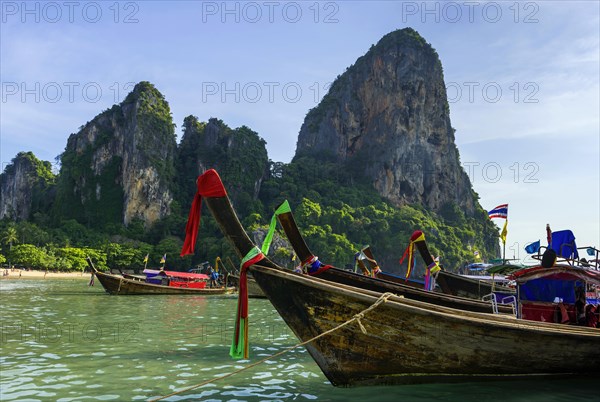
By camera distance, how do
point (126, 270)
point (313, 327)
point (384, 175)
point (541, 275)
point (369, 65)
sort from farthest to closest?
1. point (369, 65)
2. point (384, 175)
3. point (126, 270)
4. point (541, 275)
5. point (313, 327)

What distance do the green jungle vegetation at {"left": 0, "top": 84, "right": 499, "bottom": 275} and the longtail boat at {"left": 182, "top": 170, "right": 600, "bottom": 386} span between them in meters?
54.2

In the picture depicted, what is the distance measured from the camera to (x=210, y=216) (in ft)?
246

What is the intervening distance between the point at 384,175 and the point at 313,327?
9256 cm

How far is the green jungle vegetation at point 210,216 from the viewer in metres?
62.3

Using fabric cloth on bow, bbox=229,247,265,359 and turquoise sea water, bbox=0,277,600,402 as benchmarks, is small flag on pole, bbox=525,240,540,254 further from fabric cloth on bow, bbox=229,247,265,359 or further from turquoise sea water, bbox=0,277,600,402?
fabric cloth on bow, bbox=229,247,265,359

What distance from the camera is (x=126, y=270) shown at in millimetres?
62031

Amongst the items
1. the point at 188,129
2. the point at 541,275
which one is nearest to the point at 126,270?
the point at 188,129

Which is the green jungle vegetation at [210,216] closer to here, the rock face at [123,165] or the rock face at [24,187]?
the rock face at [123,165]

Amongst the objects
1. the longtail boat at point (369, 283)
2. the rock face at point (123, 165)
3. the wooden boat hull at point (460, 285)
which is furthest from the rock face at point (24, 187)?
the longtail boat at point (369, 283)

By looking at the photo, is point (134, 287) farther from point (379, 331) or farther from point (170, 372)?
point (379, 331)

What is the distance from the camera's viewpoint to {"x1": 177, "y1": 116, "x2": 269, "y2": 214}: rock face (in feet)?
262

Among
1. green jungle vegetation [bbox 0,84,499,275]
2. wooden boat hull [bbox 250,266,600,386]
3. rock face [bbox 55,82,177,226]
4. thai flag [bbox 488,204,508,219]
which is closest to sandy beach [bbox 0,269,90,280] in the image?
green jungle vegetation [bbox 0,84,499,275]

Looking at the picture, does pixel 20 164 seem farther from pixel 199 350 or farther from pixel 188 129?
Answer: pixel 199 350

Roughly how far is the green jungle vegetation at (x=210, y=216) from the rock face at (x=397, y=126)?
6.26 meters
